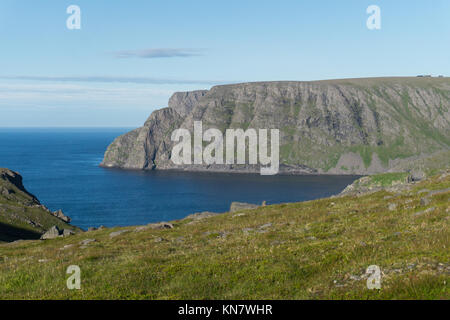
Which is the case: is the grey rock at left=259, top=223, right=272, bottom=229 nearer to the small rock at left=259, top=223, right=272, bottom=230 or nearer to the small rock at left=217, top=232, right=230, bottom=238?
the small rock at left=259, top=223, right=272, bottom=230

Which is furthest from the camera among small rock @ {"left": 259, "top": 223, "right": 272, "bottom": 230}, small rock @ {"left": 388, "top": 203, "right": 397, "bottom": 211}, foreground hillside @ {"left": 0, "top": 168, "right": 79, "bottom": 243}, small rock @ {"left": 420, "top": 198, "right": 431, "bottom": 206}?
foreground hillside @ {"left": 0, "top": 168, "right": 79, "bottom": 243}

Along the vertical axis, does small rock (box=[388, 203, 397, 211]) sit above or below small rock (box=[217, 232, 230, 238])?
above

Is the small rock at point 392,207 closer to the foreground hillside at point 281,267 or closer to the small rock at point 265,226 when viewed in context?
the foreground hillside at point 281,267

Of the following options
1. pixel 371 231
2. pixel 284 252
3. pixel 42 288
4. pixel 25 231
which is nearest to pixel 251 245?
pixel 284 252

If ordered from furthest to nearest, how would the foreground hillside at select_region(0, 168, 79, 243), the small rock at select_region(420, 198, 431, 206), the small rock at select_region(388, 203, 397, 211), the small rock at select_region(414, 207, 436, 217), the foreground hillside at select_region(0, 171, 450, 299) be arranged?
the foreground hillside at select_region(0, 168, 79, 243), the small rock at select_region(388, 203, 397, 211), the small rock at select_region(420, 198, 431, 206), the small rock at select_region(414, 207, 436, 217), the foreground hillside at select_region(0, 171, 450, 299)

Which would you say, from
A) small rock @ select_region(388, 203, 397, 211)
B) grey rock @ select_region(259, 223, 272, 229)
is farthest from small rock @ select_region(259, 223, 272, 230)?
small rock @ select_region(388, 203, 397, 211)

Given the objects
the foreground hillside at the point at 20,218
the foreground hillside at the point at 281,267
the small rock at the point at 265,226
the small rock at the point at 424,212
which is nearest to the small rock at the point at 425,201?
the foreground hillside at the point at 281,267

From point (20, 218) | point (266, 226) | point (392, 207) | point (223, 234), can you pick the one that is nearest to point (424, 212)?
point (392, 207)

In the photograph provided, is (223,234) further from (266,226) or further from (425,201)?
(425,201)

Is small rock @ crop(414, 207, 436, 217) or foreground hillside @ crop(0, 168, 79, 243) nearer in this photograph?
small rock @ crop(414, 207, 436, 217)

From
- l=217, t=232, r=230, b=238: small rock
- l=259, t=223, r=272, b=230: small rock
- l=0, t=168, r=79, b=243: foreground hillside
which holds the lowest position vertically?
l=0, t=168, r=79, b=243: foreground hillside
